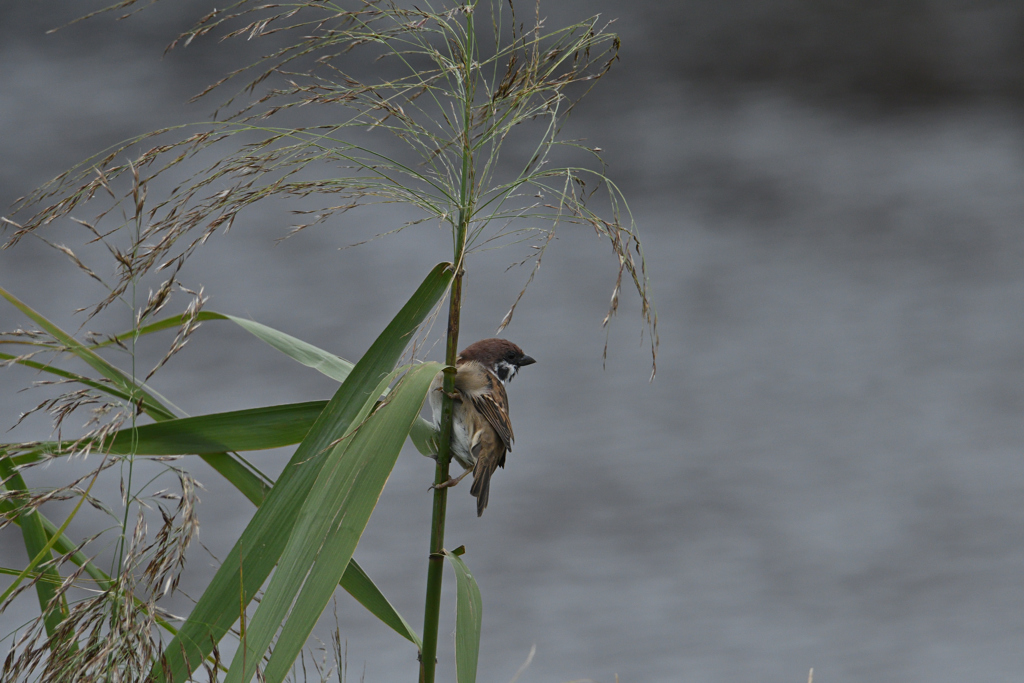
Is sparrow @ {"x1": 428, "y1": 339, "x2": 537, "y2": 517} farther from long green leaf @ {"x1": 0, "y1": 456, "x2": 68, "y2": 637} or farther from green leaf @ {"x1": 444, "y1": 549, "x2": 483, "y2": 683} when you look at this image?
long green leaf @ {"x1": 0, "y1": 456, "x2": 68, "y2": 637}

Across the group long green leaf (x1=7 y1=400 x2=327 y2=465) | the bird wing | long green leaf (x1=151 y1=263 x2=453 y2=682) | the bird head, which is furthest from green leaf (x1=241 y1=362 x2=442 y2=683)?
the bird head

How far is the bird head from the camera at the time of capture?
1.19 meters

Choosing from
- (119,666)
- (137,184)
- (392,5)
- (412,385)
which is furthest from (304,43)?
(119,666)

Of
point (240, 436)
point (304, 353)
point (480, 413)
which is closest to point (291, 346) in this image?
point (304, 353)

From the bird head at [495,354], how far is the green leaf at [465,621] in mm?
440

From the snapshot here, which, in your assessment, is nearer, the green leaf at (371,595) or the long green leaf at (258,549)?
the long green leaf at (258,549)

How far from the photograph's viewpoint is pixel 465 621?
2.35 ft

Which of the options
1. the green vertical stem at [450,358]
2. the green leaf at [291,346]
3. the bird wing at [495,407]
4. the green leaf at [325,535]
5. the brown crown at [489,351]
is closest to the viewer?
the green leaf at [325,535]

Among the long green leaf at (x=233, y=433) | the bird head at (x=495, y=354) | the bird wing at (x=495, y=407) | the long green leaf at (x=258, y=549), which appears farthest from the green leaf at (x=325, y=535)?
the bird head at (x=495, y=354)

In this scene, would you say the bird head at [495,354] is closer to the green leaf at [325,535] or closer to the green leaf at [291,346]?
the green leaf at [291,346]

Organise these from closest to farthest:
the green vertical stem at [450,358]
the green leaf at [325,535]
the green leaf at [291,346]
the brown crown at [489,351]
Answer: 1. the green leaf at [325,535]
2. the green vertical stem at [450,358]
3. the green leaf at [291,346]
4. the brown crown at [489,351]

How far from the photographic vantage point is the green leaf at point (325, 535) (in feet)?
1.94

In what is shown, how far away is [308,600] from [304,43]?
0.49 meters

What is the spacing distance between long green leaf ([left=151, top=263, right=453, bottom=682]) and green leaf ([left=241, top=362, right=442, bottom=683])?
3 centimetres
